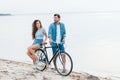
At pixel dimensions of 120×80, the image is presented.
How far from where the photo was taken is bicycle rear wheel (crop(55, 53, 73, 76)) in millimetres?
12859

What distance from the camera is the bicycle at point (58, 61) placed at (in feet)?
42.3

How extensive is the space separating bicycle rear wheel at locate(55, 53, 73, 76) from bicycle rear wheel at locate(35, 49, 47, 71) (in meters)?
0.48

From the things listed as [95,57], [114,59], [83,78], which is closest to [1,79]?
[83,78]

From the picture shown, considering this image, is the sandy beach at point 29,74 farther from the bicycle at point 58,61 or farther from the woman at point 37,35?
the woman at point 37,35

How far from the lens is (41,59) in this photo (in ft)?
44.7

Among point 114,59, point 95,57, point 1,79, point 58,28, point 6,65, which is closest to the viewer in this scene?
point 1,79

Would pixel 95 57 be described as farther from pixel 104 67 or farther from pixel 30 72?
pixel 30 72

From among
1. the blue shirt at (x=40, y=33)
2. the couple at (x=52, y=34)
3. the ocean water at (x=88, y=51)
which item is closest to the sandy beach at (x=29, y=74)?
the couple at (x=52, y=34)

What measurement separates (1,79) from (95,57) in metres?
16.2

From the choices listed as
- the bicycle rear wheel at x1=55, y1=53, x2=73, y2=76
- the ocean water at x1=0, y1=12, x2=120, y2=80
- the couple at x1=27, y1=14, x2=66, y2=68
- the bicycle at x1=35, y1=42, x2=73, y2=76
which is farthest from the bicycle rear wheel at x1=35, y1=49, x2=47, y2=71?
the ocean water at x1=0, y1=12, x2=120, y2=80

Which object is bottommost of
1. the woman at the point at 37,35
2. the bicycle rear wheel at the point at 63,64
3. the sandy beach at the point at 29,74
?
the sandy beach at the point at 29,74

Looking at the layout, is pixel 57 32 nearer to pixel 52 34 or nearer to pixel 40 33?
pixel 52 34

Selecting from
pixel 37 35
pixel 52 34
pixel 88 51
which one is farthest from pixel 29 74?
pixel 88 51

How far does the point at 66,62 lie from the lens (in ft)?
42.5
